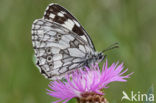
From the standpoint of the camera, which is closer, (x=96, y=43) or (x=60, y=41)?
(x=60, y=41)

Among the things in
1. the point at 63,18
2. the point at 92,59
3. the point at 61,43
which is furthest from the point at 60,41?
the point at 92,59

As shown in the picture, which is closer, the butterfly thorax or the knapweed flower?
the knapweed flower

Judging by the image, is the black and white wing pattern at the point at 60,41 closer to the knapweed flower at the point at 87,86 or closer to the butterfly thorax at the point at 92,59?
the butterfly thorax at the point at 92,59

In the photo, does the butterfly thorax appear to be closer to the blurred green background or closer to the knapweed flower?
the knapweed flower

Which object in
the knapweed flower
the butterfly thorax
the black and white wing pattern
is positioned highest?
the black and white wing pattern

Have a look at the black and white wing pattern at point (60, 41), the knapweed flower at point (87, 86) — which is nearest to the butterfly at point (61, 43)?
the black and white wing pattern at point (60, 41)

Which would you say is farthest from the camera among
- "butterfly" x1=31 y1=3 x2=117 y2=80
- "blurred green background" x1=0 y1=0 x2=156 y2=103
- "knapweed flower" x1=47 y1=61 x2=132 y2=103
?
"blurred green background" x1=0 y1=0 x2=156 y2=103

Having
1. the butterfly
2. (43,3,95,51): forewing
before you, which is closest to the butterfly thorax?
the butterfly

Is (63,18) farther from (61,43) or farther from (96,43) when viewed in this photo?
(96,43)
